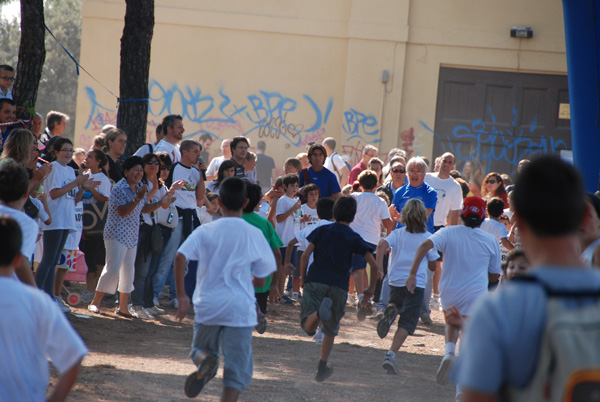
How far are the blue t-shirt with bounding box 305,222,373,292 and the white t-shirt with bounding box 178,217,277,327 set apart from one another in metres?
2.05

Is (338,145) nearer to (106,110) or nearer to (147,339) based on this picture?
(106,110)

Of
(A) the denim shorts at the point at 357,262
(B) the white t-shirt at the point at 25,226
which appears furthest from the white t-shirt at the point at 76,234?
(B) the white t-shirt at the point at 25,226

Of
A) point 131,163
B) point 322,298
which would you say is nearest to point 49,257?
point 131,163

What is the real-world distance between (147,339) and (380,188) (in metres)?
4.64

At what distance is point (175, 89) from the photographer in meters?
17.3

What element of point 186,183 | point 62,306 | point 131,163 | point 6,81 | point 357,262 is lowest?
point 62,306

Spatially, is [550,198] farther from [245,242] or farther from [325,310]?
[325,310]

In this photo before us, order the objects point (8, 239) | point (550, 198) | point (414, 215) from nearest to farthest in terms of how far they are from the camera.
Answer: point (550, 198) → point (8, 239) → point (414, 215)

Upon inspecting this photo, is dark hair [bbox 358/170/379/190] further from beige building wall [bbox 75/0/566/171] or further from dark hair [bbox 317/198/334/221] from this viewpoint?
beige building wall [bbox 75/0/566/171]

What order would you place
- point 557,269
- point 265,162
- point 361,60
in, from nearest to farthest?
point 557,269 → point 265,162 → point 361,60

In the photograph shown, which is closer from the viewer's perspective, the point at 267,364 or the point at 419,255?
the point at 419,255

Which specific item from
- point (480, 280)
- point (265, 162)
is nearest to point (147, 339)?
point (480, 280)

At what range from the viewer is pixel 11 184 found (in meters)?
4.35

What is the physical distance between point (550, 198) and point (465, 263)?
4483mm
